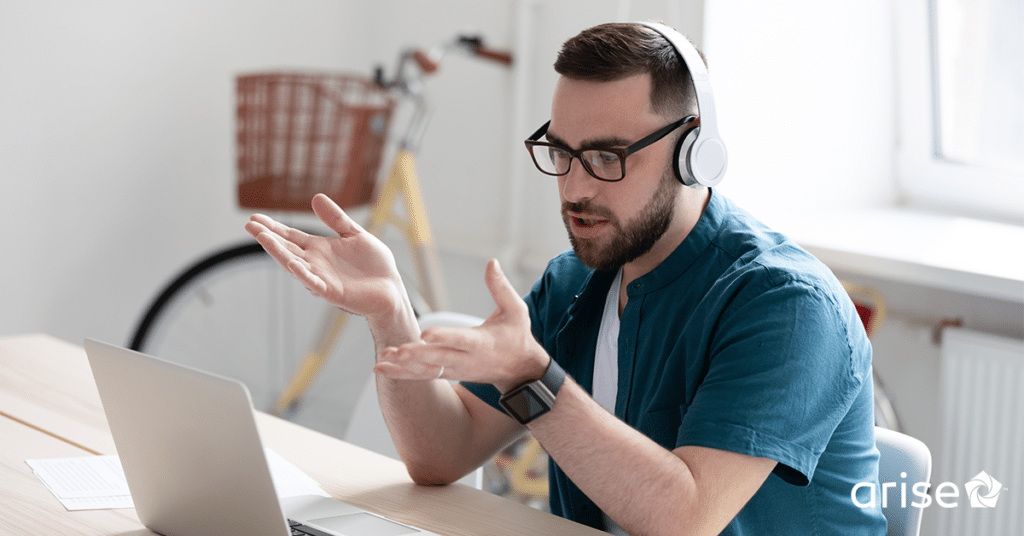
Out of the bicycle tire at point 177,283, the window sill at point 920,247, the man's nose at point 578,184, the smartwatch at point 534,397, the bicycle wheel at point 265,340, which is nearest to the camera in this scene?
the smartwatch at point 534,397

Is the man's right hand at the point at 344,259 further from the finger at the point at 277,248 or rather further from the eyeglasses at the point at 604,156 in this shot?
the eyeglasses at the point at 604,156

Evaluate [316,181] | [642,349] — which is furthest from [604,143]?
[316,181]

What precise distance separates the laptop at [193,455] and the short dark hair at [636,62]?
57 centimetres

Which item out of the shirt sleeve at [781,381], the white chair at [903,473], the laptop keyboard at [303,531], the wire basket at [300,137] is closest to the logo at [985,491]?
the white chair at [903,473]

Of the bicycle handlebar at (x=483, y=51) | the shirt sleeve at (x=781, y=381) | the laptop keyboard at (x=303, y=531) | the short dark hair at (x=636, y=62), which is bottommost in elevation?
the laptop keyboard at (x=303, y=531)

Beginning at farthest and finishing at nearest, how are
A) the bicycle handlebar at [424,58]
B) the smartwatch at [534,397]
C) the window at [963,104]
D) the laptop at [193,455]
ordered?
the bicycle handlebar at [424,58], the window at [963,104], the smartwatch at [534,397], the laptop at [193,455]

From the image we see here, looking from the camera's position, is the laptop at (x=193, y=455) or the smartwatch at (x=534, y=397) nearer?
the laptop at (x=193, y=455)

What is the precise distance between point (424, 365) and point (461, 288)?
6.42 ft

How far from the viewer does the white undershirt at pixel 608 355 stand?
1.24 m

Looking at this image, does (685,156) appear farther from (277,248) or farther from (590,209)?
(277,248)

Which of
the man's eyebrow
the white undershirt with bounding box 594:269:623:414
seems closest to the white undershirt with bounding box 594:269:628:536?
the white undershirt with bounding box 594:269:623:414

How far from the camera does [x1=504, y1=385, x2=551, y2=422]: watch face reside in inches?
36.6

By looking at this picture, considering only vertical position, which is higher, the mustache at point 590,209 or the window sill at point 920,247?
the mustache at point 590,209

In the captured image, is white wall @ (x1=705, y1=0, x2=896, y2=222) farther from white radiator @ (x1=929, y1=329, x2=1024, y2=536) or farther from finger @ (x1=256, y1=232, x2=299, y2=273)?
finger @ (x1=256, y1=232, x2=299, y2=273)
